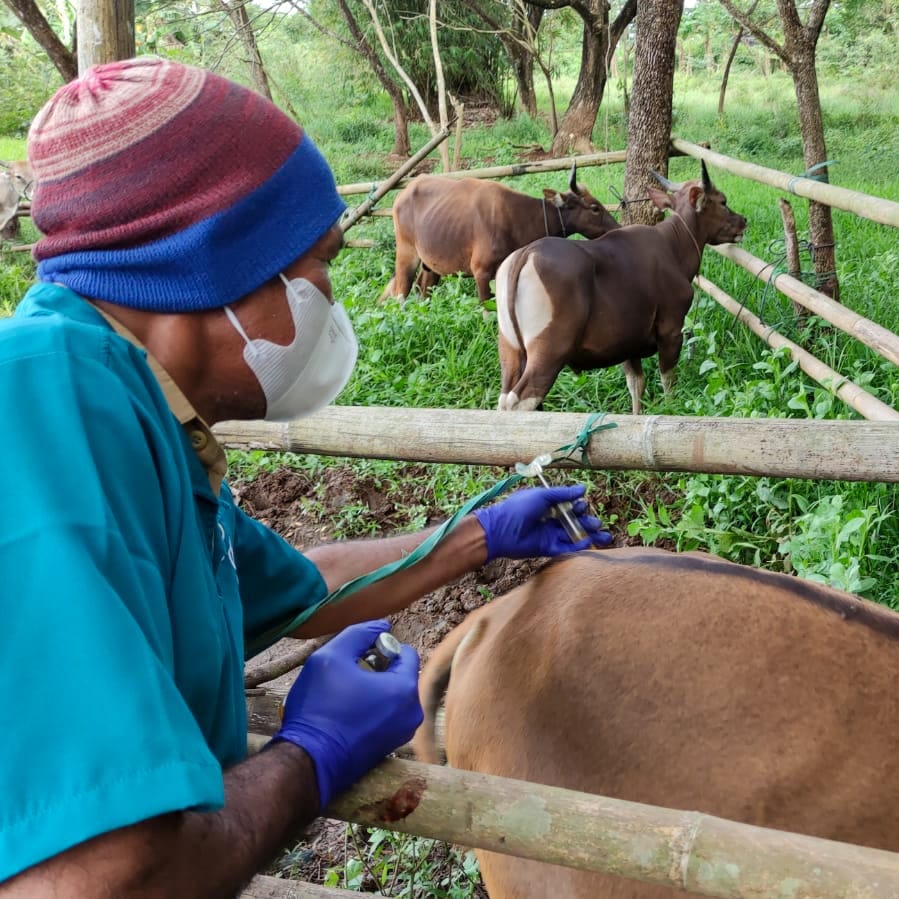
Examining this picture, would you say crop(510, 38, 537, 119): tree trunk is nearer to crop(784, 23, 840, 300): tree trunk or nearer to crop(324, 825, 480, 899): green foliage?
crop(784, 23, 840, 300): tree trunk

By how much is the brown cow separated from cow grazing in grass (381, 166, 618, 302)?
232 inches

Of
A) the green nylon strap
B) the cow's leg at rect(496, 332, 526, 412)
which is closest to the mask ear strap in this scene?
the green nylon strap

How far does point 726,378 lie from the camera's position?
511 centimetres

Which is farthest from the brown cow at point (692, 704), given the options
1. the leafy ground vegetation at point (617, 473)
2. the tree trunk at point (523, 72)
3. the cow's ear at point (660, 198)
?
the tree trunk at point (523, 72)

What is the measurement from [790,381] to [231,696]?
3.98 meters

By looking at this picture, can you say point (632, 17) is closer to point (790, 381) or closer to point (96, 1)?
point (790, 381)

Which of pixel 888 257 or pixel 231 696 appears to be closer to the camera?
pixel 231 696

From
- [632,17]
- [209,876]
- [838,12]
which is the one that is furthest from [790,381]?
[838,12]

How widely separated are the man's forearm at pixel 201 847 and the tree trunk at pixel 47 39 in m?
6.17

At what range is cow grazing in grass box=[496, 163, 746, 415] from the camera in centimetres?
494

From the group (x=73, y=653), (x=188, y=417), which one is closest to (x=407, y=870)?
(x=188, y=417)

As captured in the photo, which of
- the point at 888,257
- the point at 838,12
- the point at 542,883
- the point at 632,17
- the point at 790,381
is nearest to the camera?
the point at 542,883

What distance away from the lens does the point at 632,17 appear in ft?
42.2

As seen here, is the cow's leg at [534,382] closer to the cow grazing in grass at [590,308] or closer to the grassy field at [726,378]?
the cow grazing in grass at [590,308]
